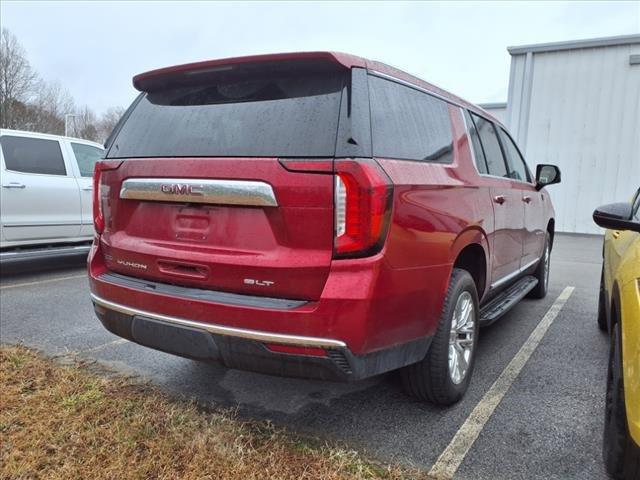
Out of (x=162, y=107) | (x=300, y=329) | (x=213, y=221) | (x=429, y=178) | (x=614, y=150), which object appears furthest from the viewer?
(x=614, y=150)

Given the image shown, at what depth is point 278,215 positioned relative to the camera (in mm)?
2301

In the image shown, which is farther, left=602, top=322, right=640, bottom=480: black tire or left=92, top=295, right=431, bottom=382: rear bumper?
left=92, top=295, right=431, bottom=382: rear bumper

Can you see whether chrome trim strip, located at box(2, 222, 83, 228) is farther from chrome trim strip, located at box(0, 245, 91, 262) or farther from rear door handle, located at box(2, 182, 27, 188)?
rear door handle, located at box(2, 182, 27, 188)

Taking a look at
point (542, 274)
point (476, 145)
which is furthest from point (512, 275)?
point (542, 274)

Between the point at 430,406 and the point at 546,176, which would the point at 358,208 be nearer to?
the point at 430,406

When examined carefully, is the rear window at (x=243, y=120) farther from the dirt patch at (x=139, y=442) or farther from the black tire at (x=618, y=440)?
the black tire at (x=618, y=440)

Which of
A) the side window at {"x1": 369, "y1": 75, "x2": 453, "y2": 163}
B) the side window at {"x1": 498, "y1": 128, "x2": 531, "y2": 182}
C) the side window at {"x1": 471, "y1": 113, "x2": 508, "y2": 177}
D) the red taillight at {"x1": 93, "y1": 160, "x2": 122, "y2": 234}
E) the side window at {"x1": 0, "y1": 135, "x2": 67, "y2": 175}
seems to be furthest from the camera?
the side window at {"x1": 0, "y1": 135, "x2": 67, "y2": 175}

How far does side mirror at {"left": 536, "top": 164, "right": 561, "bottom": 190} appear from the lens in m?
5.11

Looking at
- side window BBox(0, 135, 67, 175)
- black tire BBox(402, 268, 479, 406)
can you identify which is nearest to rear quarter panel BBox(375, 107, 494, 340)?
black tire BBox(402, 268, 479, 406)

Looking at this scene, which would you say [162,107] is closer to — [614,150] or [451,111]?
[451,111]

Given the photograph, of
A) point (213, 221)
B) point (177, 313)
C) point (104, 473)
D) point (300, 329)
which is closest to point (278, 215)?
point (213, 221)

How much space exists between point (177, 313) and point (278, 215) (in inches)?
28.6

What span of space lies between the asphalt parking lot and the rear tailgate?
99 centimetres

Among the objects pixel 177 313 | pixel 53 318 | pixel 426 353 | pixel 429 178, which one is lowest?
pixel 53 318
